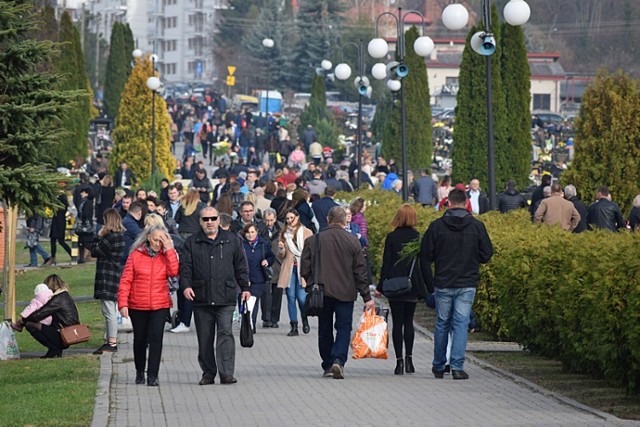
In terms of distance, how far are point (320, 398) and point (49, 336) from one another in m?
4.64

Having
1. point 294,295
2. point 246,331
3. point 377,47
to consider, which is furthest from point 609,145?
point 246,331

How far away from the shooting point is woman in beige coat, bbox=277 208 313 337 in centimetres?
1789

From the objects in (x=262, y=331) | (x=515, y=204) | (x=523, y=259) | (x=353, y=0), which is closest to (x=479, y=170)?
(x=515, y=204)

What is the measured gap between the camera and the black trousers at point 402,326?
13.8 metres

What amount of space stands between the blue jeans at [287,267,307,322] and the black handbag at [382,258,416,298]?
12.9ft

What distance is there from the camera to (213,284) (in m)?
12.8

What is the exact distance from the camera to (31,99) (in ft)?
49.6

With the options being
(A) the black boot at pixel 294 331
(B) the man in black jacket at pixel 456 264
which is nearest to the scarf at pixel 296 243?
(A) the black boot at pixel 294 331

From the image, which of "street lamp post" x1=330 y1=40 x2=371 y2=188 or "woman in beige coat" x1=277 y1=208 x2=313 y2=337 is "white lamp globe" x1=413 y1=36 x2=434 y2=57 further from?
"woman in beige coat" x1=277 y1=208 x2=313 y2=337

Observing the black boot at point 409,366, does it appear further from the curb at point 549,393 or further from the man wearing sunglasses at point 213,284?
the man wearing sunglasses at point 213,284

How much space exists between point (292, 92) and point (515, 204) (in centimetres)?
7855

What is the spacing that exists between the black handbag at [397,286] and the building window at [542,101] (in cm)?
9568

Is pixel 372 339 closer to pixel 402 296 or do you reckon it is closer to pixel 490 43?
pixel 402 296

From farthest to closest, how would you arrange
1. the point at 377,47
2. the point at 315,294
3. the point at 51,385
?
the point at 377,47
the point at 315,294
the point at 51,385
